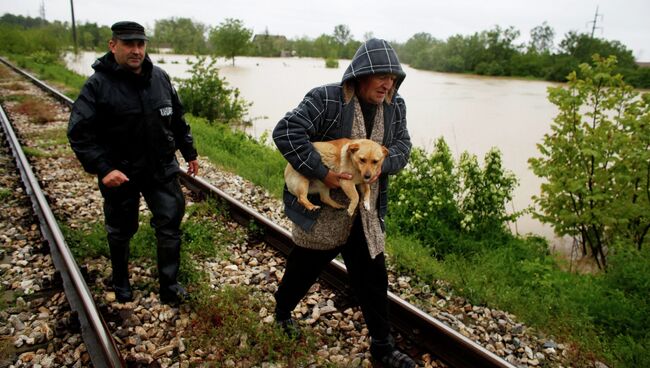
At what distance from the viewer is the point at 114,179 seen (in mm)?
2752

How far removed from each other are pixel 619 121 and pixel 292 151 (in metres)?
4.73

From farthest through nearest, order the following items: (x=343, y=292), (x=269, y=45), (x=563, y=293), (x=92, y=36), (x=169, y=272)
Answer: (x=269, y=45) < (x=92, y=36) < (x=563, y=293) < (x=343, y=292) < (x=169, y=272)

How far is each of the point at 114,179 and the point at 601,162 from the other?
17.4ft

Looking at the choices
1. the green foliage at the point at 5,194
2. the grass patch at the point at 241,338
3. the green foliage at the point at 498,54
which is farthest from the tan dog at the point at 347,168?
the green foliage at the point at 498,54

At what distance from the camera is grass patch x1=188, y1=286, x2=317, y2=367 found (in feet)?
9.32

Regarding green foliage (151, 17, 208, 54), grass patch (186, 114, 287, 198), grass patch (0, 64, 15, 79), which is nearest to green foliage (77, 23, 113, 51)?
green foliage (151, 17, 208, 54)

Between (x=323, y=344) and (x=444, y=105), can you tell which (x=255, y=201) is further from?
(x=444, y=105)

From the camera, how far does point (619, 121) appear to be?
5105mm

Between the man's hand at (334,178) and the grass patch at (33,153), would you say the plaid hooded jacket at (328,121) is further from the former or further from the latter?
the grass patch at (33,153)

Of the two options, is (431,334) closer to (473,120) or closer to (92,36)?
(473,120)

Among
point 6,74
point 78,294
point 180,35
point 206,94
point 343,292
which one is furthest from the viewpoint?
point 180,35

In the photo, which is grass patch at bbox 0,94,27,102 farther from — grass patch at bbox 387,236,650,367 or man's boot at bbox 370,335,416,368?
man's boot at bbox 370,335,416,368

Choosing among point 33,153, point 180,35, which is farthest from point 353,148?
point 180,35

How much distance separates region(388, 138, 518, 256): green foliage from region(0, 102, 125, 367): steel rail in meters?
3.35
